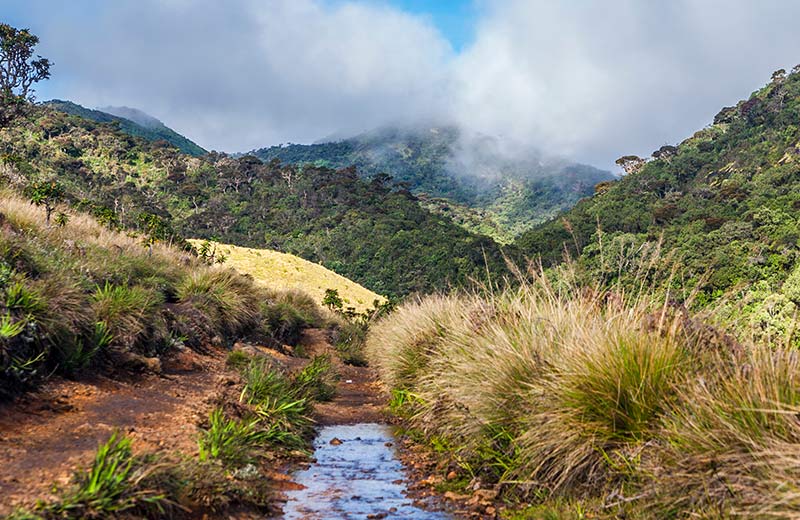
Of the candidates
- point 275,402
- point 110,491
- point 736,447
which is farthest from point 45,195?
point 736,447

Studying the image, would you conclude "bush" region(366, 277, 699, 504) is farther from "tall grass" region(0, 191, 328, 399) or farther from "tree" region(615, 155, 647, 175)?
"tree" region(615, 155, 647, 175)

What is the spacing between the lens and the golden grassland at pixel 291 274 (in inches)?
1613

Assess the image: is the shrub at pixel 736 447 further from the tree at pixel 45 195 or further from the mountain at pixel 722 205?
the mountain at pixel 722 205

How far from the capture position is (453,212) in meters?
116

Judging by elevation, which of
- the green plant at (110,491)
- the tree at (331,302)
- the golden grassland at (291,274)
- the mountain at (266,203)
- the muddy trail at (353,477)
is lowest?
the muddy trail at (353,477)

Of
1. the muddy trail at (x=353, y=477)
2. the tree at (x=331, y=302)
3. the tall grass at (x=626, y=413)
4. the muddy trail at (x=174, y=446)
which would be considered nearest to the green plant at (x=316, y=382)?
the muddy trail at (x=353, y=477)

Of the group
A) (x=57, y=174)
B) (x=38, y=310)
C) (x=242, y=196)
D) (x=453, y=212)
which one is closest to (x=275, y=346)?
(x=38, y=310)

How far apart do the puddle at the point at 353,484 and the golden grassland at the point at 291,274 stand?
31.3m

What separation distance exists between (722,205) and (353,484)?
A: 60.3 m

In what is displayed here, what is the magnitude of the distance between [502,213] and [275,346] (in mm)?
153369

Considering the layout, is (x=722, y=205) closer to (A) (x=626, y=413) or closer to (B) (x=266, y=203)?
(B) (x=266, y=203)

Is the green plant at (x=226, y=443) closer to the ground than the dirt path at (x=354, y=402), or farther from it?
farther from it

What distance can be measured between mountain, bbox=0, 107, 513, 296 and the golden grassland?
51.2 feet

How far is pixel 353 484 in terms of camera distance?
19.9ft
